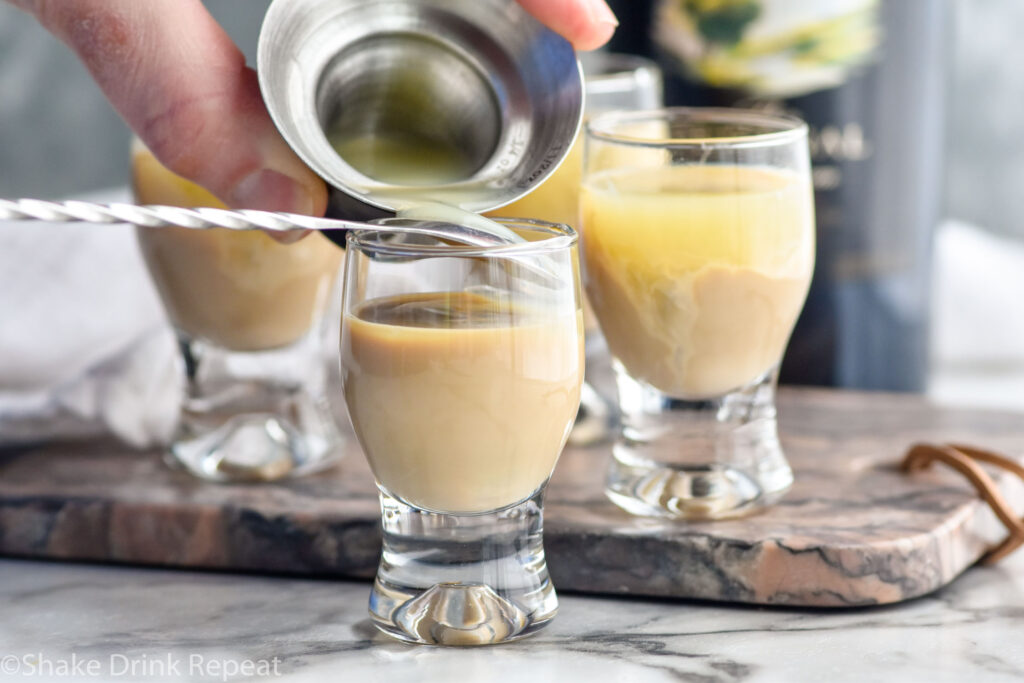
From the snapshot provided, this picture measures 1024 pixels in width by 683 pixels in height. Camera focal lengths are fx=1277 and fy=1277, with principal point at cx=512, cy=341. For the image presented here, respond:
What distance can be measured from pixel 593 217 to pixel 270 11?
20 cm

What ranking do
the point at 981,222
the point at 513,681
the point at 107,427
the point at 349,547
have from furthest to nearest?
1. the point at 981,222
2. the point at 107,427
3. the point at 349,547
4. the point at 513,681

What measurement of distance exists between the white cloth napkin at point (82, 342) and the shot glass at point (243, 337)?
0.05 metres

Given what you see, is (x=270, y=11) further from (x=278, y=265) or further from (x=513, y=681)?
(x=513, y=681)

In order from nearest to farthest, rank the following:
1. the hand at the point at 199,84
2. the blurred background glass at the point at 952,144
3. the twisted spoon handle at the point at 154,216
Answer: the twisted spoon handle at the point at 154,216 < the hand at the point at 199,84 < the blurred background glass at the point at 952,144

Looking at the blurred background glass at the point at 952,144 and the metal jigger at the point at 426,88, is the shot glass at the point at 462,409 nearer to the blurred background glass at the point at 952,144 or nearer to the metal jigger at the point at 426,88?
the metal jigger at the point at 426,88

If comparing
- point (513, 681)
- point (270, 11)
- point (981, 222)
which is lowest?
point (513, 681)

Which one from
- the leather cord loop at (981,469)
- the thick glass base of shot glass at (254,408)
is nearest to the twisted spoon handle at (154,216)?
the thick glass base of shot glass at (254,408)

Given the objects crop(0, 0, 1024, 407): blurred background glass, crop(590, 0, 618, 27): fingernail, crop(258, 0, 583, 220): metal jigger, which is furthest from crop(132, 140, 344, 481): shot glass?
crop(0, 0, 1024, 407): blurred background glass

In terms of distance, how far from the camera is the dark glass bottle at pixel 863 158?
92 cm

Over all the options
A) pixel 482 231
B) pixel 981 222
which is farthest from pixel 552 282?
pixel 981 222

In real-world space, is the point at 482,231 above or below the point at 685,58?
below

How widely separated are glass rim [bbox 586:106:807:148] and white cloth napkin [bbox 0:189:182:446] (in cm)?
35

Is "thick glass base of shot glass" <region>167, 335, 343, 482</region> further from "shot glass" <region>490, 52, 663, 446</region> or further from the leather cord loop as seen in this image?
the leather cord loop

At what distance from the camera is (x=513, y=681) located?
554mm
